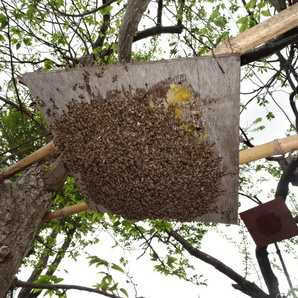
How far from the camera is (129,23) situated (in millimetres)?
4141

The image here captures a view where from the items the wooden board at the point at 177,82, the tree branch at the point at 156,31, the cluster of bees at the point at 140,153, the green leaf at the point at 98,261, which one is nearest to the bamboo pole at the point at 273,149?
the wooden board at the point at 177,82

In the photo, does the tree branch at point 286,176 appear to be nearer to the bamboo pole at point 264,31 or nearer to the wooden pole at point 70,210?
the wooden pole at point 70,210

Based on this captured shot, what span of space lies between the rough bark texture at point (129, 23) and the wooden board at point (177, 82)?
5.88ft

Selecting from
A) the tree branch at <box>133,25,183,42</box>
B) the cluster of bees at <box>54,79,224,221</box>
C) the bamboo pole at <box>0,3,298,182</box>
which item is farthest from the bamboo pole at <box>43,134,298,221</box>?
the tree branch at <box>133,25,183,42</box>

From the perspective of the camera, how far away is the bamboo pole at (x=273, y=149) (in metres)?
3.03

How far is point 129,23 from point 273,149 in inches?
103

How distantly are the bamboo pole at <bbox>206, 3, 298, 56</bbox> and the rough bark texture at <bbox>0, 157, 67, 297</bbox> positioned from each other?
2605mm

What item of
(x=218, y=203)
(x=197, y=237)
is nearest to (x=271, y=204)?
(x=218, y=203)

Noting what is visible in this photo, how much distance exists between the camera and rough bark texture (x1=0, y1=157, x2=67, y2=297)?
320 centimetres

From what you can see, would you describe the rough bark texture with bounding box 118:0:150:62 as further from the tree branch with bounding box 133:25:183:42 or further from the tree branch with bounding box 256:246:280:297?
the tree branch with bounding box 256:246:280:297

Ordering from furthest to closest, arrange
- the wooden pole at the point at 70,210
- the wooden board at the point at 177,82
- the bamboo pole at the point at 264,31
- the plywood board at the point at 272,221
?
the wooden pole at the point at 70,210, the plywood board at the point at 272,221, the wooden board at the point at 177,82, the bamboo pole at the point at 264,31

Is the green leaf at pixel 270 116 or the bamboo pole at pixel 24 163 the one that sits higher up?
the green leaf at pixel 270 116

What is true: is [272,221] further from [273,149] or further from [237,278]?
[237,278]

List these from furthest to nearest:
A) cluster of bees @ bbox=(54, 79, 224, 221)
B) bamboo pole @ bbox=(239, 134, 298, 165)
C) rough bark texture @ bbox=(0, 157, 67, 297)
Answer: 1. rough bark texture @ bbox=(0, 157, 67, 297)
2. bamboo pole @ bbox=(239, 134, 298, 165)
3. cluster of bees @ bbox=(54, 79, 224, 221)
